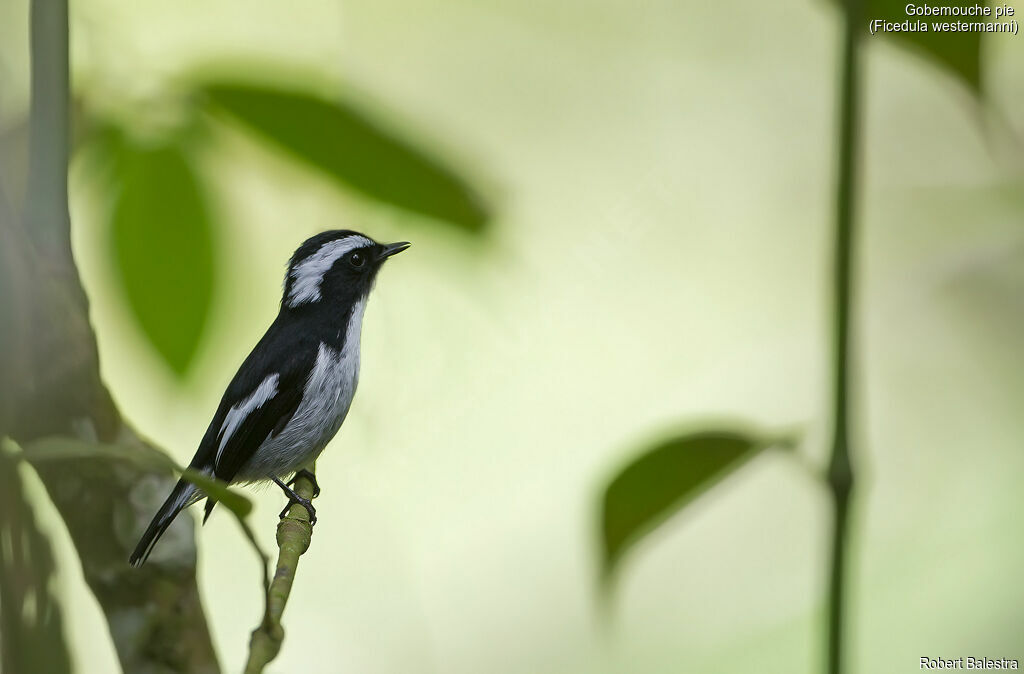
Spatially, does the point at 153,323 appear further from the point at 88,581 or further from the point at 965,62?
the point at 965,62

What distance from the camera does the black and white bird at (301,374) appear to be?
1076 mm

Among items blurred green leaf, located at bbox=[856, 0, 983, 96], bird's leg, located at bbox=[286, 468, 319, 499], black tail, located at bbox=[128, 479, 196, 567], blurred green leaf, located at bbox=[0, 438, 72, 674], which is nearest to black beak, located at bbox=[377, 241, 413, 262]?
bird's leg, located at bbox=[286, 468, 319, 499]

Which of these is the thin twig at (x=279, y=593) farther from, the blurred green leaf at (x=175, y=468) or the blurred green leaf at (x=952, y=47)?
the blurred green leaf at (x=952, y=47)

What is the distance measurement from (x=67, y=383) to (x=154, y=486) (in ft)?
0.28

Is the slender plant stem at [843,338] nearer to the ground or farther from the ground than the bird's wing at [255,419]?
farther from the ground

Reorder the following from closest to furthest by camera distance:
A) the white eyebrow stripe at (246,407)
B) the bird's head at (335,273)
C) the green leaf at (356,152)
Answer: the green leaf at (356,152) → the white eyebrow stripe at (246,407) → the bird's head at (335,273)

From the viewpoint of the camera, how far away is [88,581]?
55cm

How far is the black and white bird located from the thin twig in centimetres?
21

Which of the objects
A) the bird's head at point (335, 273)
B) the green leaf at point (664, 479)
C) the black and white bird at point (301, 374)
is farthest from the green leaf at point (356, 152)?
the bird's head at point (335, 273)

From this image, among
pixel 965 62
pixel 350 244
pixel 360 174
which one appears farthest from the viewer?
pixel 350 244

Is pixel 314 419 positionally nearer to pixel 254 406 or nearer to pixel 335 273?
pixel 254 406

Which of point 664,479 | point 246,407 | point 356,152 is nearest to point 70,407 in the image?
point 356,152

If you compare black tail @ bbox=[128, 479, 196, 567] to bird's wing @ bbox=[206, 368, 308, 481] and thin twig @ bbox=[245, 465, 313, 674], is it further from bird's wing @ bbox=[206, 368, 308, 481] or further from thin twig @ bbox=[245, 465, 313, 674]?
bird's wing @ bbox=[206, 368, 308, 481]

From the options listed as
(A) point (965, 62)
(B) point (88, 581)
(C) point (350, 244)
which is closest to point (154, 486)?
(B) point (88, 581)
